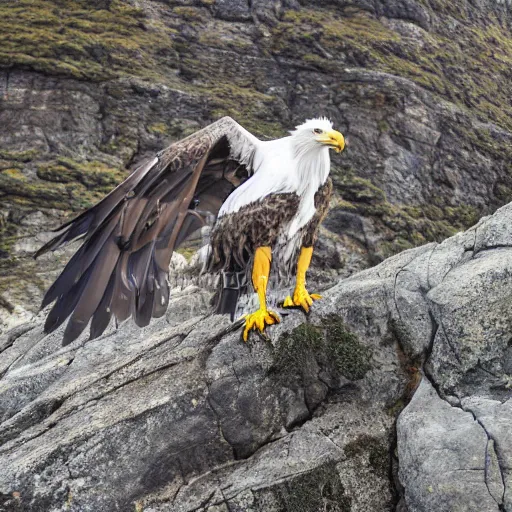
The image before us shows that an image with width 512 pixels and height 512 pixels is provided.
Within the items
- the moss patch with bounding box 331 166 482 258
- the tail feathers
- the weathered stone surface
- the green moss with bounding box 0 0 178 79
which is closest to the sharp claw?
the tail feathers

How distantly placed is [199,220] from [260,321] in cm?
120

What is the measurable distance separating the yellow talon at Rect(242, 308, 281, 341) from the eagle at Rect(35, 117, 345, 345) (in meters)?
0.01

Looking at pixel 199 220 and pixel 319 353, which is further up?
pixel 199 220

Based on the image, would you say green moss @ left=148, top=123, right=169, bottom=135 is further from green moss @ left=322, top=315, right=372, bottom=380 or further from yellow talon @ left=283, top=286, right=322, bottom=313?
green moss @ left=322, top=315, right=372, bottom=380

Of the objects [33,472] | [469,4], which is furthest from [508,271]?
[469,4]

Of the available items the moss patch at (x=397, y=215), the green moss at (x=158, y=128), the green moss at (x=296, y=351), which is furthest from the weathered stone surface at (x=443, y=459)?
the green moss at (x=158, y=128)

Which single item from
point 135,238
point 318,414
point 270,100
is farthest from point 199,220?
point 270,100

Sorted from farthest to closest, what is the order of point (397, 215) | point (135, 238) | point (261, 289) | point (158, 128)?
point (158, 128)
point (397, 215)
point (261, 289)
point (135, 238)

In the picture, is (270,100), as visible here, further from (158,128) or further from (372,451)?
(372,451)

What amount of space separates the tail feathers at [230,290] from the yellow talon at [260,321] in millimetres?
365

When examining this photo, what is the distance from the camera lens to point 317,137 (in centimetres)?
544

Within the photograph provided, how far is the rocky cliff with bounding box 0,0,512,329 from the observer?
16812mm

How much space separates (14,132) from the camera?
17.3 m

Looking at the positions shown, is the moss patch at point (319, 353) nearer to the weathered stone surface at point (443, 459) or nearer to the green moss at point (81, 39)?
the weathered stone surface at point (443, 459)
